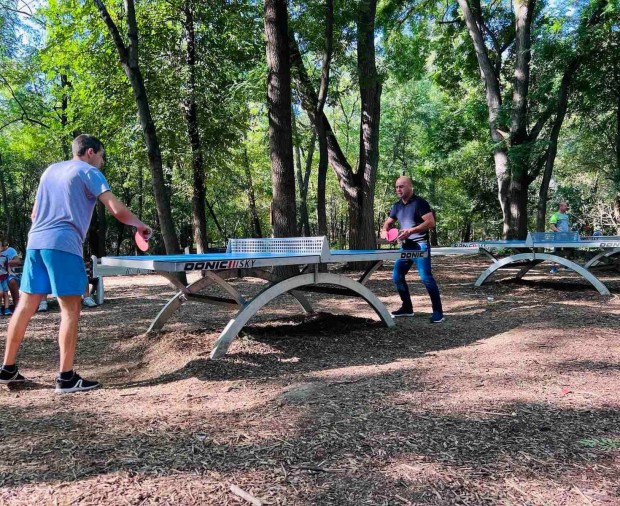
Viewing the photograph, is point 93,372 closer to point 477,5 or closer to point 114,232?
point 477,5

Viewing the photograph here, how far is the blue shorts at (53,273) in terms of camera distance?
332 centimetres

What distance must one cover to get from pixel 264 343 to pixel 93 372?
149cm

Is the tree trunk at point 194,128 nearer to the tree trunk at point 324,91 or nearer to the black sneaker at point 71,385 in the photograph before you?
the tree trunk at point 324,91

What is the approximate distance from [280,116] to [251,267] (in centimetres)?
435

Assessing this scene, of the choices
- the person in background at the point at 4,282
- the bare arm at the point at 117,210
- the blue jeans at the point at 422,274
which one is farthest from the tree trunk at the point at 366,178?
the bare arm at the point at 117,210

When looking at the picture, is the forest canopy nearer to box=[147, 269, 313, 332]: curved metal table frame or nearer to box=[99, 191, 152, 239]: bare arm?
box=[147, 269, 313, 332]: curved metal table frame

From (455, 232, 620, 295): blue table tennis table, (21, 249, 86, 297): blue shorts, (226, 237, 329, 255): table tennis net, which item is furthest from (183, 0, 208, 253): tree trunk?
(21, 249, 86, 297): blue shorts

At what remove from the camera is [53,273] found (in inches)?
131

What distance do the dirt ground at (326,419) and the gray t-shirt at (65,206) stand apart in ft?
3.44

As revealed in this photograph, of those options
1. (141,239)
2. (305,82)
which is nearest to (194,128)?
(305,82)

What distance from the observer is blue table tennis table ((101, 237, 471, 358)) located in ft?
12.5

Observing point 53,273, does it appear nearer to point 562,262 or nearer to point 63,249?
point 63,249

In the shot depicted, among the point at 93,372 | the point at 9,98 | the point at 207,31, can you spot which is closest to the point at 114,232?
the point at 9,98

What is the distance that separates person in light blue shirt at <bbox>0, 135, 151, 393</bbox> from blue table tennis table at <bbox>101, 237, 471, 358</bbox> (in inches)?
19.4
